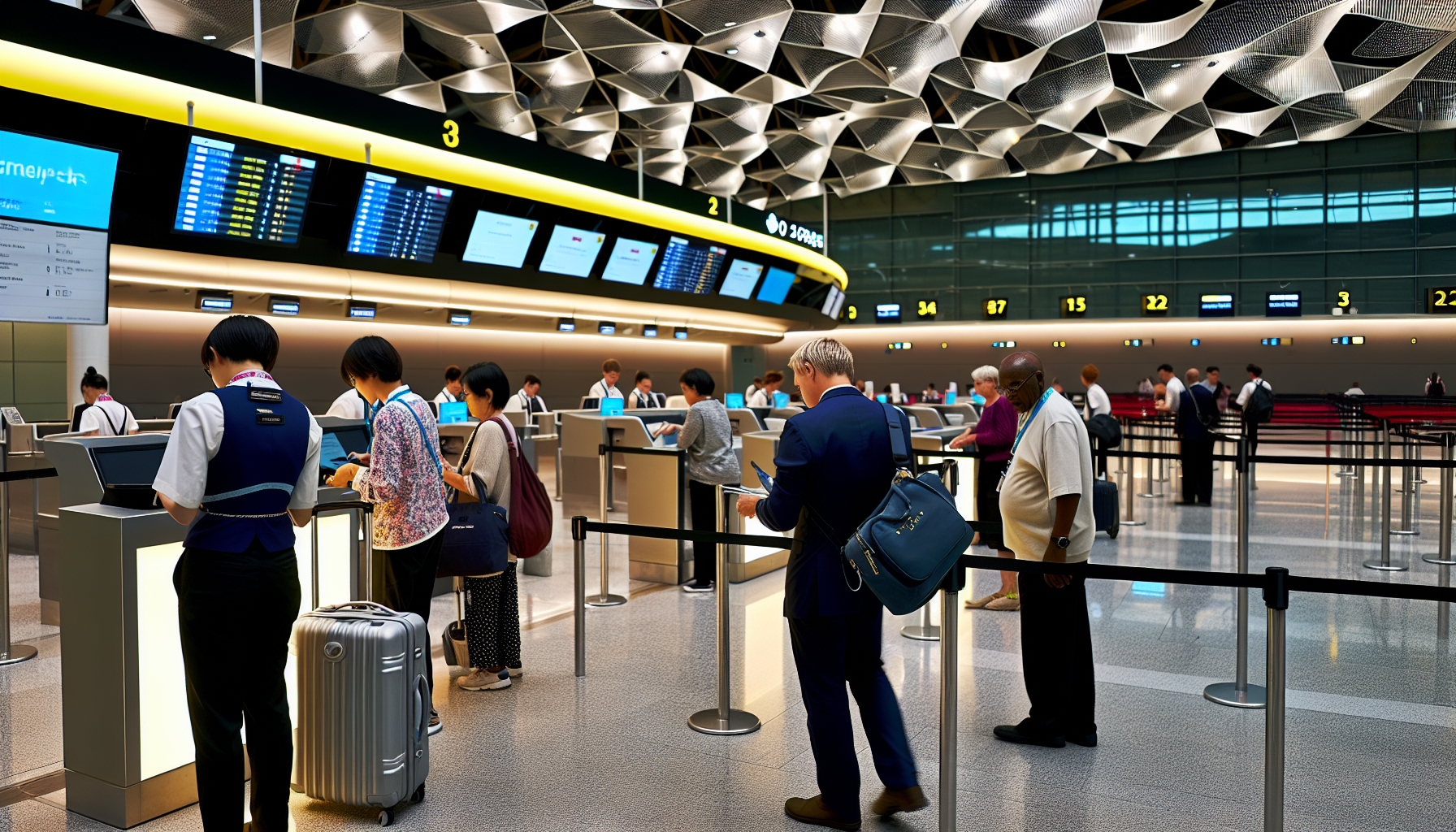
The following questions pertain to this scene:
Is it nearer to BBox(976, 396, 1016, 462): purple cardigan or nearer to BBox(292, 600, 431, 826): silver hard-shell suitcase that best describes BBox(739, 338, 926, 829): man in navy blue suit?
BBox(292, 600, 431, 826): silver hard-shell suitcase

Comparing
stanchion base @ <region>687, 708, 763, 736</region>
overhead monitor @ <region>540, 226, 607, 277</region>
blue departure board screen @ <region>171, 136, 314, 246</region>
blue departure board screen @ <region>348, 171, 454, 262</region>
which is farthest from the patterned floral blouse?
overhead monitor @ <region>540, 226, 607, 277</region>

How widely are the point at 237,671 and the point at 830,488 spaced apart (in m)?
1.76

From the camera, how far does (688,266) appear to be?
46.4 ft

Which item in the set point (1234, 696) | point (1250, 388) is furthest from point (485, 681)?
point (1250, 388)

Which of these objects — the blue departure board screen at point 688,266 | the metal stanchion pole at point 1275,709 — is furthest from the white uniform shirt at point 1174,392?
the metal stanchion pole at point 1275,709

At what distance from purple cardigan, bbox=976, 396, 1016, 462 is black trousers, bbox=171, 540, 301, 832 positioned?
5.15m

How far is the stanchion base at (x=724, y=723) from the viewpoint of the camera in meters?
3.77

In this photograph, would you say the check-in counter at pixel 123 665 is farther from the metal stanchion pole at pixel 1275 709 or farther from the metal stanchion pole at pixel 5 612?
the metal stanchion pole at pixel 1275 709

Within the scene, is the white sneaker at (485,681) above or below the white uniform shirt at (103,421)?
below

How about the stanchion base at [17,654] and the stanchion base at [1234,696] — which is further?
the stanchion base at [17,654]

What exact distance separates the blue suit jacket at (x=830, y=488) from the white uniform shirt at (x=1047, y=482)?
39.1 inches

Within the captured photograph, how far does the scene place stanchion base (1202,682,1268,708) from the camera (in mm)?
4059

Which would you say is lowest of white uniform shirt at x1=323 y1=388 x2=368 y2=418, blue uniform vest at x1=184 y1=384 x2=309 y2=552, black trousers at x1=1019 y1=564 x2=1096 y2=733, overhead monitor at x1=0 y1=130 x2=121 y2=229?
black trousers at x1=1019 y1=564 x2=1096 y2=733

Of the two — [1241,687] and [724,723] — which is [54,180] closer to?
[724,723]
